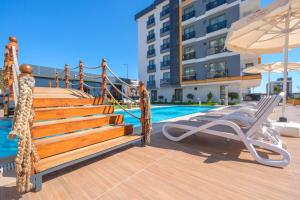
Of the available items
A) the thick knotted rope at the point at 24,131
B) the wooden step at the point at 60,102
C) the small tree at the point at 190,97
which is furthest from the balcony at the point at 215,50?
the thick knotted rope at the point at 24,131

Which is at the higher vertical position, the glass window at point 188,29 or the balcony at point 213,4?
the balcony at point 213,4

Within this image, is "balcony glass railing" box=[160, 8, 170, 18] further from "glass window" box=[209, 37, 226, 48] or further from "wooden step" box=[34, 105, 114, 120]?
"wooden step" box=[34, 105, 114, 120]

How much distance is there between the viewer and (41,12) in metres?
11.3

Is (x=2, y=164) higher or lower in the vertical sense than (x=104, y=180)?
higher

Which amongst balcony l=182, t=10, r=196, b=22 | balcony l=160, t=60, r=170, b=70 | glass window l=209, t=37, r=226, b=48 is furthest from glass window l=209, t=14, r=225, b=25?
balcony l=160, t=60, r=170, b=70

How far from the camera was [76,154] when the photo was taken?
214 centimetres

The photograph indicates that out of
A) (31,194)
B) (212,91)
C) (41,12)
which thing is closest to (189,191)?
(31,194)

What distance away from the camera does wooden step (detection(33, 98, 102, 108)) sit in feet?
9.21

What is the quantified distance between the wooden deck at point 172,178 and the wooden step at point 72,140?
0.32 metres

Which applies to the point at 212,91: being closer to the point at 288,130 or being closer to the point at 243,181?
the point at 288,130

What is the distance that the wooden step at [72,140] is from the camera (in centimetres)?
197

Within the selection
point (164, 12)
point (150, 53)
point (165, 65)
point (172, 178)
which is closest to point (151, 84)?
point (165, 65)

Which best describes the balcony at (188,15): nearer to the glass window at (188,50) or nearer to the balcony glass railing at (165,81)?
the glass window at (188,50)

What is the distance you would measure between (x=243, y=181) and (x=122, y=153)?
79.2 inches
